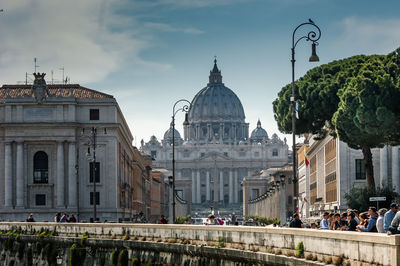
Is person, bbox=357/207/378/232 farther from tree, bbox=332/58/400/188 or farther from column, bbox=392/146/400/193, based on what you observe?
column, bbox=392/146/400/193

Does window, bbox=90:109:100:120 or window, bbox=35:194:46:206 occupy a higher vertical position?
window, bbox=90:109:100:120

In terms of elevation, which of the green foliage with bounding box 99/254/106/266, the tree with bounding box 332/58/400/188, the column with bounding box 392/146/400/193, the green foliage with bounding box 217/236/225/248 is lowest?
the green foliage with bounding box 99/254/106/266

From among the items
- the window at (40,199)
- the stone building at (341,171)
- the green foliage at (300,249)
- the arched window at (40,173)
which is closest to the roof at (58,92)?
the arched window at (40,173)

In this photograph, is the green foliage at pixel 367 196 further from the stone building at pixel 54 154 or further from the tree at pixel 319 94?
the stone building at pixel 54 154

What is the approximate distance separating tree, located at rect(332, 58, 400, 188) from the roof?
130 ft

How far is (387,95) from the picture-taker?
141 ft

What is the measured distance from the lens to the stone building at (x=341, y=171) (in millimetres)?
64125

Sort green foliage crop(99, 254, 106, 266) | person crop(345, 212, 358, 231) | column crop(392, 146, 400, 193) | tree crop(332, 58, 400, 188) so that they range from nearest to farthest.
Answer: person crop(345, 212, 358, 231), green foliage crop(99, 254, 106, 266), tree crop(332, 58, 400, 188), column crop(392, 146, 400, 193)

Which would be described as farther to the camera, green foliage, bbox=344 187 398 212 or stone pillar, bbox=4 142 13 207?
stone pillar, bbox=4 142 13 207

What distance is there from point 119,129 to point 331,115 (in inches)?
1325

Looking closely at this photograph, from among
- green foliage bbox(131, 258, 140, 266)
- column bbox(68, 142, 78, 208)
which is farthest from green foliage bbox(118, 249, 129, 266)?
column bbox(68, 142, 78, 208)

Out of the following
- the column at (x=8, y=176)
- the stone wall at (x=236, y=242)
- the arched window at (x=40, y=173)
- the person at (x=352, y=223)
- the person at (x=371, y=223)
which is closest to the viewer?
the stone wall at (x=236, y=242)

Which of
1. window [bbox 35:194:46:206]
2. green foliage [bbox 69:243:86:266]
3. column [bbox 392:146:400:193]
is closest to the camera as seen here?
green foliage [bbox 69:243:86:266]

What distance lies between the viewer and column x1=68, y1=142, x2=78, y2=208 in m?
80.6
